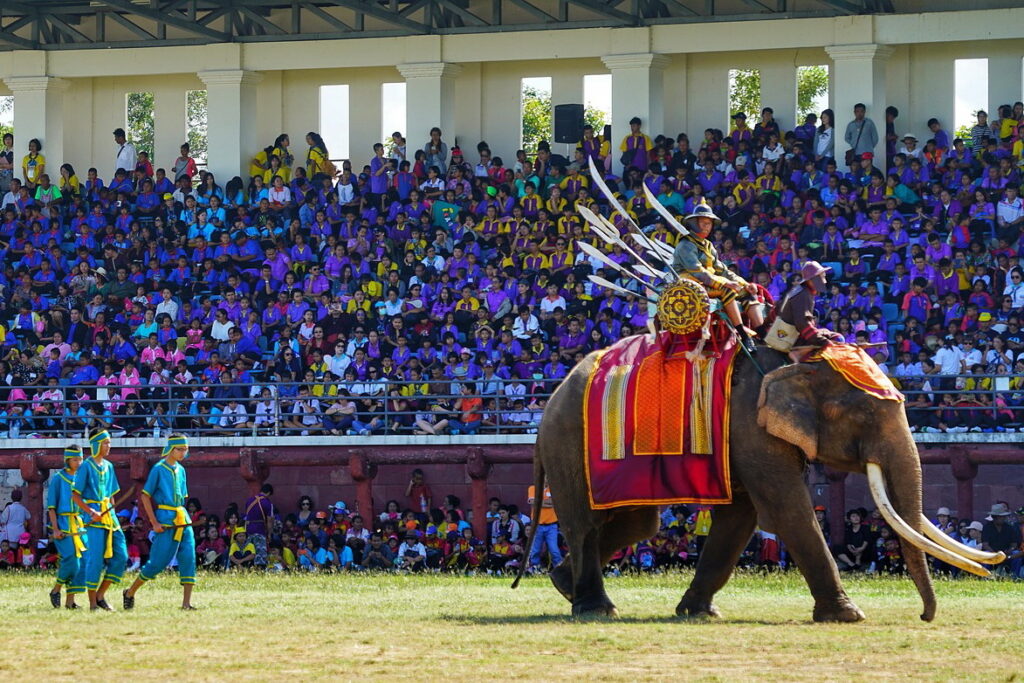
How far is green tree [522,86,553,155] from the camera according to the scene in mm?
50656

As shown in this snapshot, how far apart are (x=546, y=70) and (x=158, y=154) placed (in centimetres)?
733

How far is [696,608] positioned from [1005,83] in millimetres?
17038


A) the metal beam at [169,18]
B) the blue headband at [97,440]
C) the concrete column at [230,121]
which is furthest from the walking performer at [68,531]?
the concrete column at [230,121]

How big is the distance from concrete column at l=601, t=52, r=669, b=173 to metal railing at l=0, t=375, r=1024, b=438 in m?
7.43

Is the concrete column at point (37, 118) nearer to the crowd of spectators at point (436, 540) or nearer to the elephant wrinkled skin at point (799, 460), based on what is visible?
the crowd of spectators at point (436, 540)

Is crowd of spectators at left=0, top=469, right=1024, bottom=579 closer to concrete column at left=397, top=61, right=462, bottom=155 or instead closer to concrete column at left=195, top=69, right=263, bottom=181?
concrete column at left=397, top=61, right=462, bottom=155

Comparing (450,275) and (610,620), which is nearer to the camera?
(610,620)

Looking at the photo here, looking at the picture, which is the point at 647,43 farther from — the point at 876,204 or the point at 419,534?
the point at 419,534

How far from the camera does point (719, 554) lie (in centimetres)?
1600

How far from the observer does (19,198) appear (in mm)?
33625

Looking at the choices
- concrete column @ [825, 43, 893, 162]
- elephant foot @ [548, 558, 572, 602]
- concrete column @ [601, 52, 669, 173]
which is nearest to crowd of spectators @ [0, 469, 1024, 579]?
elephant foot @ [548, 558, 572, 602]

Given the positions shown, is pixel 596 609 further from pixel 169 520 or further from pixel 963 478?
pixel 963 478

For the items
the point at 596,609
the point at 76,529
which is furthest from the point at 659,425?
the point at 76,529

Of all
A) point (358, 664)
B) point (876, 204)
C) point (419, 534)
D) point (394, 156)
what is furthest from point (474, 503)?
point (358, 664)
